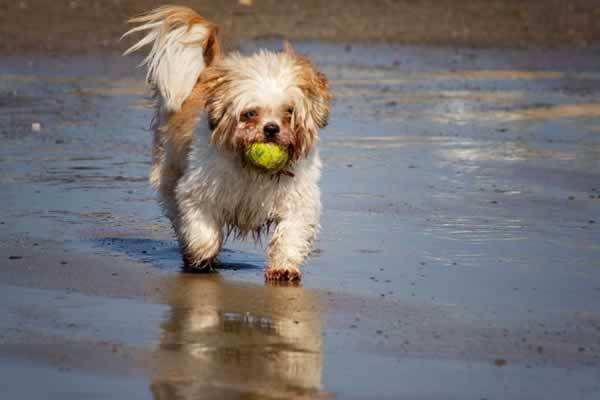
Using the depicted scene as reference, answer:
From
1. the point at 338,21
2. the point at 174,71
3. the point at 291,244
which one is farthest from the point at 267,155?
the point at 338,21

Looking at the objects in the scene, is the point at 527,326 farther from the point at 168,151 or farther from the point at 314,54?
the point at 314,54

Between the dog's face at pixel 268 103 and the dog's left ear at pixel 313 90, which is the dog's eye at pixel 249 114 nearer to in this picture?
the dog's face at pixel 268 103

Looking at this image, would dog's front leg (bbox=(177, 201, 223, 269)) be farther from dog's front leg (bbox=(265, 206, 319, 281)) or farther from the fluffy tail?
the fluffy tail

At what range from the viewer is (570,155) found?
10836mm

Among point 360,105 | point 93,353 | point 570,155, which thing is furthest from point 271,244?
point 360,105

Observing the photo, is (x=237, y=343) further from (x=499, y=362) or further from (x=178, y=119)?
(x=178, y=119)

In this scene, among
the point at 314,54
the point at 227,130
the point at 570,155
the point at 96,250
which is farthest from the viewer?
the point at 314,54

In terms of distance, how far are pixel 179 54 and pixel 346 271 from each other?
1.69m

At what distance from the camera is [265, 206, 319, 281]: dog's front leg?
6895 mm

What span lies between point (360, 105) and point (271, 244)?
6572 millimetres

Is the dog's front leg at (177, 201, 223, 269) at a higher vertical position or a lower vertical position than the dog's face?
lower

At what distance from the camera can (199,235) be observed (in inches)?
283

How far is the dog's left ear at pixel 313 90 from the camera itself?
687 cm

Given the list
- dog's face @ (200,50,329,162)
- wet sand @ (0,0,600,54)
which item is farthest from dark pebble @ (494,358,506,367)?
wet sand @ (0,0,600,54)
